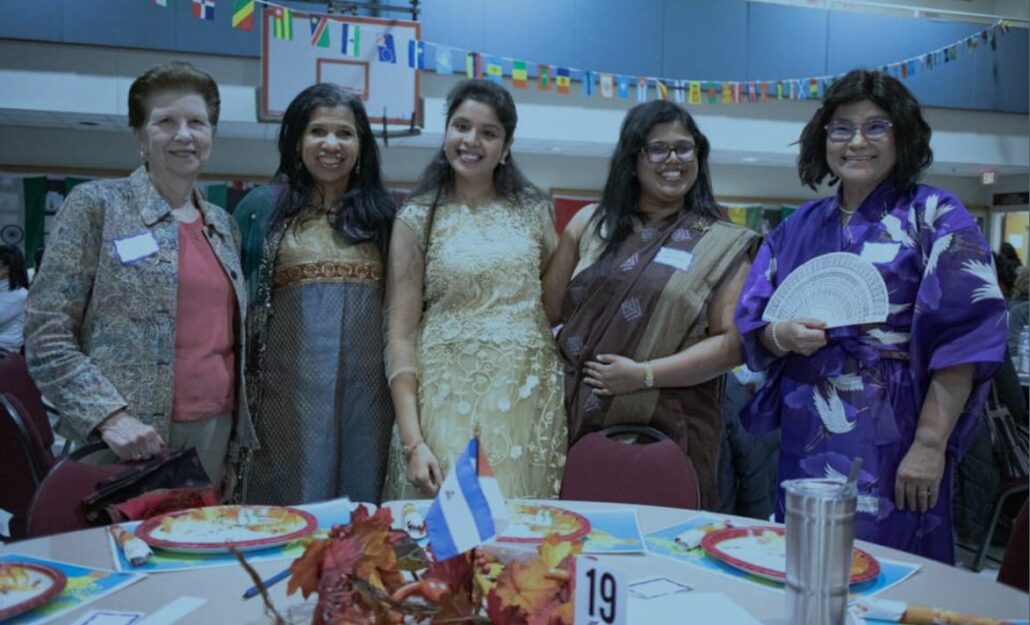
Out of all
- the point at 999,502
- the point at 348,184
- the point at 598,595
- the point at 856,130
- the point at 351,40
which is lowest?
the point at 999,502

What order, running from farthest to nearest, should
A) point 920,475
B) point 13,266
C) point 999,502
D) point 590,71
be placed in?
point 590,71, point 13,266, point 999,502, point 920,475

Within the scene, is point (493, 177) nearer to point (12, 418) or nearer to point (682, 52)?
point (12, 418)

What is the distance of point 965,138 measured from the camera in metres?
10.0

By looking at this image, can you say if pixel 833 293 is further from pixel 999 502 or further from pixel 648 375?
pixel 999 502

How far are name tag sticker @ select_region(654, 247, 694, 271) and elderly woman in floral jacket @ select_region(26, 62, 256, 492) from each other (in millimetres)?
1093

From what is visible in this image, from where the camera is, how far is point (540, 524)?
1581 mm

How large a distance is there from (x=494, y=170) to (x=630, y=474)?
95 cm

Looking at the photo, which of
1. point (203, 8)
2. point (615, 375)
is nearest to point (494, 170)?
point (615, 375)

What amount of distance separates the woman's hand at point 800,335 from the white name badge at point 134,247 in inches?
59.0

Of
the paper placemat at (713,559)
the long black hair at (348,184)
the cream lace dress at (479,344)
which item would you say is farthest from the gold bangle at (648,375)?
the long black hair at (348,184)

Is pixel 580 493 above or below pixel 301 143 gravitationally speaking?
below

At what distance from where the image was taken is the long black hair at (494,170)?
2.41m

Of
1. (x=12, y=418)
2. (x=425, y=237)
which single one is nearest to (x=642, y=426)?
(x=425, y=237)

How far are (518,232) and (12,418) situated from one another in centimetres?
151
